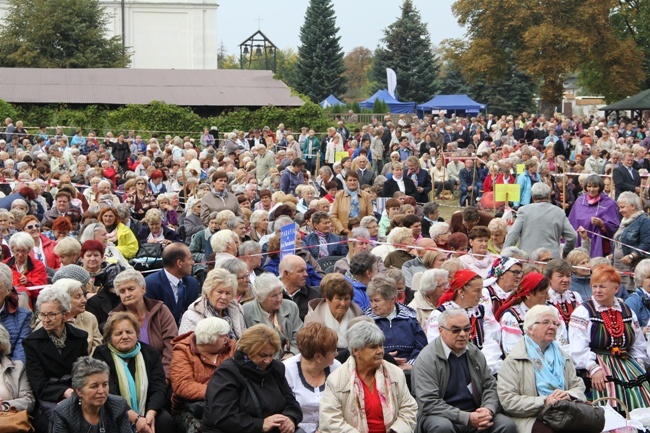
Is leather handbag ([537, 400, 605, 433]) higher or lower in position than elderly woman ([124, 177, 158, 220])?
lower

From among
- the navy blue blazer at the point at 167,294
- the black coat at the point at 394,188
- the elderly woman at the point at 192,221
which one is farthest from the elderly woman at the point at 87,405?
the black coat at the point at 394,188

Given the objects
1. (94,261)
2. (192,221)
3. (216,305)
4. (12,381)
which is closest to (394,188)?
(192,221)

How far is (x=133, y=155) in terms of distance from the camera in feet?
90.8

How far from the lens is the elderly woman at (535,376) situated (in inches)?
285

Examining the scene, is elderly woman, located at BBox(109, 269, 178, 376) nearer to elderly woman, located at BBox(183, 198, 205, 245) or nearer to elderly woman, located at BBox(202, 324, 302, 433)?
elderly woman, located at BBox(202, 324, 302, 433)

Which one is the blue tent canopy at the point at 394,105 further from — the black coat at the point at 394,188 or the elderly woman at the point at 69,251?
the elderly woman at the point at 69,251

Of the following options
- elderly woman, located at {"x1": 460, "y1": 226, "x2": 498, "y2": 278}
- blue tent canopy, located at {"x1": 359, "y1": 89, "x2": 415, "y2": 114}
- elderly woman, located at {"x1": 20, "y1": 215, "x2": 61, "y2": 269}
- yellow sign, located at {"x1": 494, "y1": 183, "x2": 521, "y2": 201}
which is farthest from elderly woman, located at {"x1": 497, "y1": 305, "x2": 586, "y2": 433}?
blue tent canopy, located at {"x1": 359, "y1": 89, "x2": 415, "y2": 114}

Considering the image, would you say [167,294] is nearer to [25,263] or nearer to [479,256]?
[25,263]

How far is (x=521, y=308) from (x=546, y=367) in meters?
0.92

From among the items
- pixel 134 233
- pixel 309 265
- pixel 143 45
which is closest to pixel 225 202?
pixel 134 233

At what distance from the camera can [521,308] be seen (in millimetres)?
8227

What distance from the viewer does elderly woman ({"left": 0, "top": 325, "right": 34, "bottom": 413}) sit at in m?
6.78

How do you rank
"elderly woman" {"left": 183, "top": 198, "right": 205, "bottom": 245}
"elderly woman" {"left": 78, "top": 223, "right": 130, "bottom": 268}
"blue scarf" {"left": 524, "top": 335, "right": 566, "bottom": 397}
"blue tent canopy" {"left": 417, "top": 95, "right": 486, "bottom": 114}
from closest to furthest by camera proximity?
"blue scarf" {"left": 524, "top": 335, "right": 566, "bottom": 397}, "elderly woman" {"left": 78, "top": 223, "right": 130, "bottom": 268}, "elderly woman" {"left": 183, "top": 198, "right": 205, "bottom": 245}, "blue tent canopy" {"left": 417, "top": 95, "right": 486, "bottom": 114}

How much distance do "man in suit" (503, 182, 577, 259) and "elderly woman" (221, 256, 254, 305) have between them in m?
3.72
